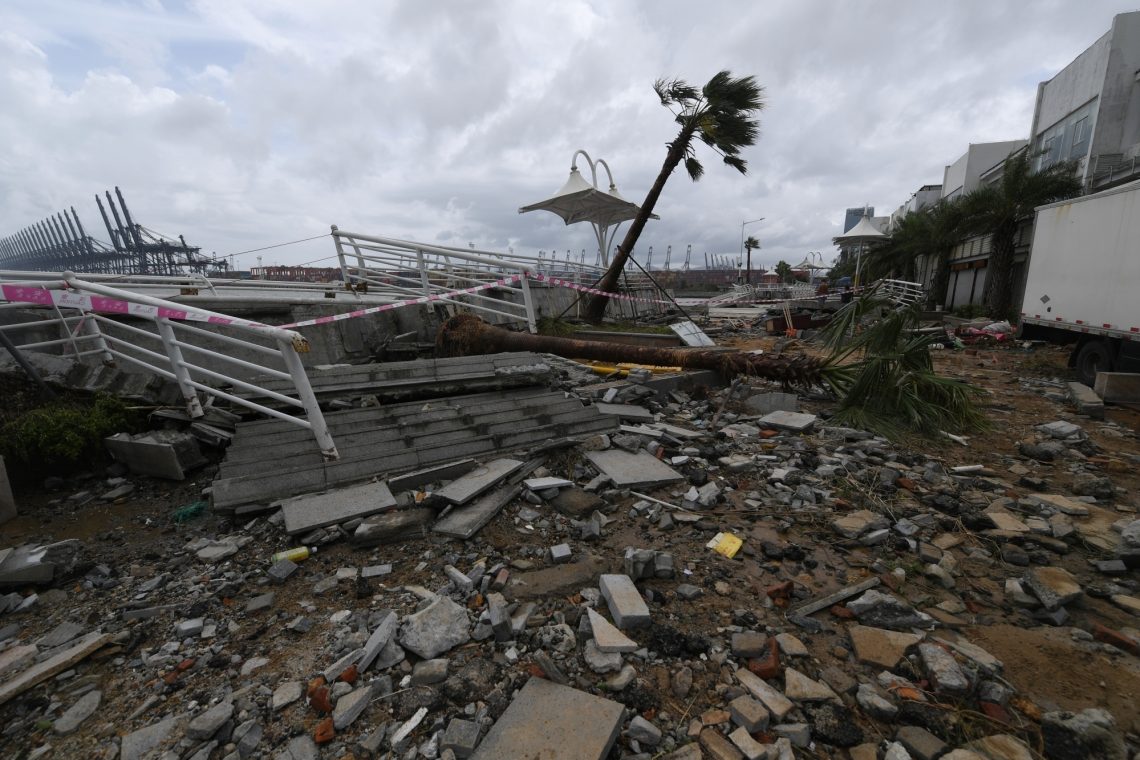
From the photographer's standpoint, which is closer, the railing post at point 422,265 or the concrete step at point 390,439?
the concrete step at point 390,439

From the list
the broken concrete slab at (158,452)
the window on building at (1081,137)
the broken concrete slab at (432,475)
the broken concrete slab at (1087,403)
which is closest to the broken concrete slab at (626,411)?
the broken concrete slab at (432,475)

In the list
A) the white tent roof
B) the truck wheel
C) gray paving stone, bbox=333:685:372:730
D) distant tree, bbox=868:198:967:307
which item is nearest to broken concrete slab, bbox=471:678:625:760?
gray paving stone, bbox=333:685:372:730

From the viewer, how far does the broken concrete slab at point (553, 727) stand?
1606 millimetres

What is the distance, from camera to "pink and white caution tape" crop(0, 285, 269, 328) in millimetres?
3254

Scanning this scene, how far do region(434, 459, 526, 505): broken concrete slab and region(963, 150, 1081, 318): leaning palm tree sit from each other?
20.8 m

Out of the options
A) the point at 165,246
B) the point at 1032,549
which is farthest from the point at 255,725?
the point at 165,246

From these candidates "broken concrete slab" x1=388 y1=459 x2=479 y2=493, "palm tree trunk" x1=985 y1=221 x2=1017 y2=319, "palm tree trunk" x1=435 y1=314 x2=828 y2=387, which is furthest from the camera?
"palm tree trunk" x1=985 y1=221 x2=1017 y2=319

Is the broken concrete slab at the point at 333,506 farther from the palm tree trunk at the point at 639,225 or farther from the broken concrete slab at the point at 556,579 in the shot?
the palm tree trunk at the point at 639,225

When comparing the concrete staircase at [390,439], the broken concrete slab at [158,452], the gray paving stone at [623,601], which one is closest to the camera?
the gray paving stone at [623,601]

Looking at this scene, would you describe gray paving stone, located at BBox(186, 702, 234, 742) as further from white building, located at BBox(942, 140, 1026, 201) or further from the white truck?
white building, located at BBox(942, 140, 1026, 201)

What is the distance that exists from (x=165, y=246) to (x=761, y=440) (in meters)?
78.0

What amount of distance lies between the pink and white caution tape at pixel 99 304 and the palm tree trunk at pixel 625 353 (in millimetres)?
3180

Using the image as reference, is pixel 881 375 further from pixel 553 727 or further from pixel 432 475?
pixel 553 727

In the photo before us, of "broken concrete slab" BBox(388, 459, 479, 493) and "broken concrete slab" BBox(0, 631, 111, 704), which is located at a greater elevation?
"broken concrete slab" BBox(388, 459, 479, 493)
